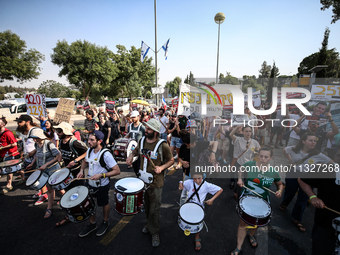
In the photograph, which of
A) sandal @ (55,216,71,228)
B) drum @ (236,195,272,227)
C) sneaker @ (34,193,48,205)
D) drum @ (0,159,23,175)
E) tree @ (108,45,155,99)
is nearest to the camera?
drum @ (236,195,272,227)

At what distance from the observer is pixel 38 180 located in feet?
11.5

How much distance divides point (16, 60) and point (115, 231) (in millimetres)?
22432

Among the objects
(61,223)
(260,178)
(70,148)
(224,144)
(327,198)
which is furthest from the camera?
(224,144)

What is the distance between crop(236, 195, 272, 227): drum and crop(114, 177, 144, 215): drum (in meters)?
1.66

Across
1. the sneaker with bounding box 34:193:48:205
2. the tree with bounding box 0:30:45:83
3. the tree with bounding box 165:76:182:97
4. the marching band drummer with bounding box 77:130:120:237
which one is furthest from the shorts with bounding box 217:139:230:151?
the tree with bounding box 165:76:182:97

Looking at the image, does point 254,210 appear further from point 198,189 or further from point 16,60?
point 16,60

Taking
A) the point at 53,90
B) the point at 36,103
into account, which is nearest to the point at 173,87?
the point at 53,90

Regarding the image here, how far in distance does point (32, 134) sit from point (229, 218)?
4829 millimetres

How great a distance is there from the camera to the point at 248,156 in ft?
13.1

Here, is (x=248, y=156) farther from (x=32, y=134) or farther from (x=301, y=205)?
(x=32, y=134)

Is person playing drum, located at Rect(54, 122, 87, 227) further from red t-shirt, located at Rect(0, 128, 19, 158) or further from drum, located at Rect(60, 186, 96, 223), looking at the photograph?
red t-shirt, located at Rect(0, 128, 19, 158)

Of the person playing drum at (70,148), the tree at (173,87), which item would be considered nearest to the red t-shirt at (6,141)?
the person playing drum at (70,148)

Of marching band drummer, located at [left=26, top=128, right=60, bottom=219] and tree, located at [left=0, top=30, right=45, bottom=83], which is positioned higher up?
tree, located at [left=0, top=30, right=45, bottom=83]

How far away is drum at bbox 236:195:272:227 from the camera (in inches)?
93.6
